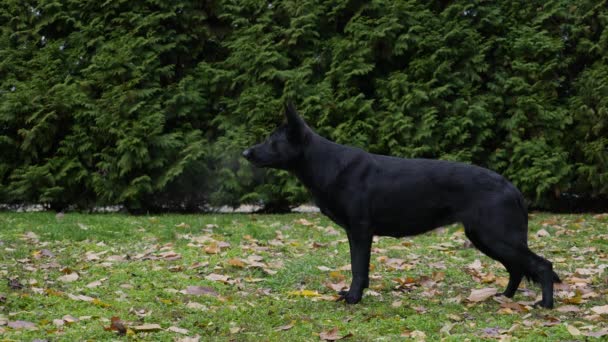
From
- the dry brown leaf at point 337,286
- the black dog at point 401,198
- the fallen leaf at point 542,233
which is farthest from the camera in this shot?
the fallen leaf at point 542,233

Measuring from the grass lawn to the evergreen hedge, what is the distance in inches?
74.4

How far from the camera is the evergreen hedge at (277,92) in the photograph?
10.2 m

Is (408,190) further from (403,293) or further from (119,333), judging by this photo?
(119,333)

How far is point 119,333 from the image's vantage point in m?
4.19

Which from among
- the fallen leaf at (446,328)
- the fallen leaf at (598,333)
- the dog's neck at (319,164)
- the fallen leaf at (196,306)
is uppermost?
the dog's neck at (319,164)

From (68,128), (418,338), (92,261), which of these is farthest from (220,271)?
(68,128)

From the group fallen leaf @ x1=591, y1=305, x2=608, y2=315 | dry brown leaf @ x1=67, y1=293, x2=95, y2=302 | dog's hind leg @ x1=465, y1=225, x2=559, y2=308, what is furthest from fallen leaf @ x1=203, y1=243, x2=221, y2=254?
fallen leaf @ x1=591, y1=305, x2=608, y2=315

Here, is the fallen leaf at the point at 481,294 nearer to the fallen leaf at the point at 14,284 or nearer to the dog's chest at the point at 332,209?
the dog's chest at the point at 332,209

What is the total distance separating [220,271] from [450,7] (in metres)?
6.49

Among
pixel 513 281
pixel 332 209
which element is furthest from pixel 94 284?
pixel 513 281

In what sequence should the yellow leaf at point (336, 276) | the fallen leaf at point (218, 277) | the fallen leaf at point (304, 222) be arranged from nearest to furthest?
the fallen leaf at point (218, 277) → the yellow leaf at point (336, 276) → the fallen leaf at point (304, 222)

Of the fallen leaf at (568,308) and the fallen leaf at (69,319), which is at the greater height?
the fallen leaf at (568,308)

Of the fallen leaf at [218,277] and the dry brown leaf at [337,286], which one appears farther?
the fallen leaf at [218,277]

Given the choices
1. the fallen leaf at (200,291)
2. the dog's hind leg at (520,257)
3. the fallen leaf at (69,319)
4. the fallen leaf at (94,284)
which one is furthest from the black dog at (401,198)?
the fallen leaf at (69,319)
